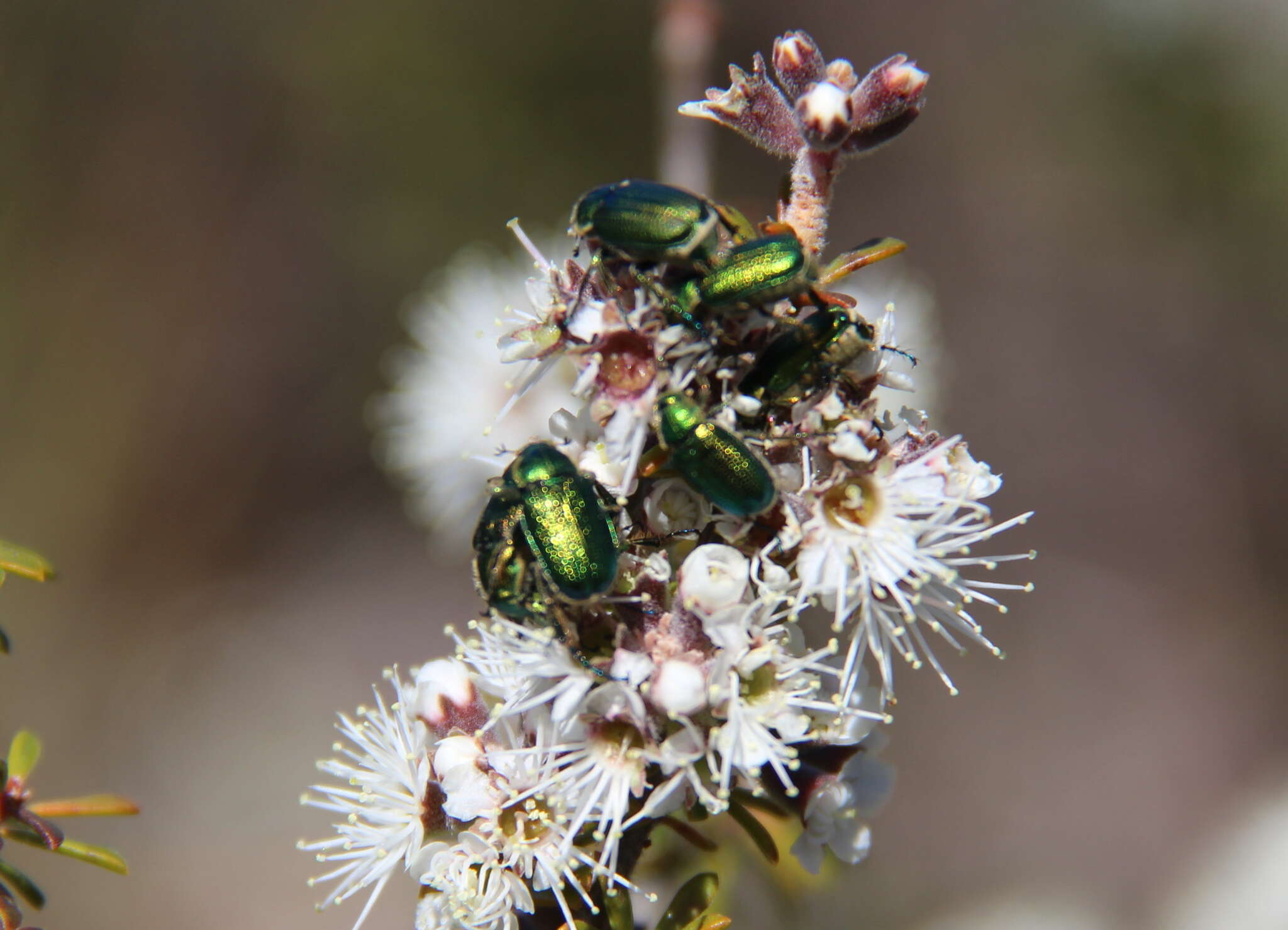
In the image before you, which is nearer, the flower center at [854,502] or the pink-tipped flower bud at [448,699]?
the flower center at [854,502]

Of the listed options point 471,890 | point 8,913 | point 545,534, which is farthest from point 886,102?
point 8,913

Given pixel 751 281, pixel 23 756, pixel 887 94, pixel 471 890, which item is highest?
pixel 887 94

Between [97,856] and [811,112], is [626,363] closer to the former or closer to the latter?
[811,112]

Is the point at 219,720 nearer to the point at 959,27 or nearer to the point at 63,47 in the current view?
the point at 63,47

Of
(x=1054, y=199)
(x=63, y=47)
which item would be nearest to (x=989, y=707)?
(x=1054, y=199)

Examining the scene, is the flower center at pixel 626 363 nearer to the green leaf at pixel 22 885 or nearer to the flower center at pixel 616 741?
the flower center at pixel 616 741

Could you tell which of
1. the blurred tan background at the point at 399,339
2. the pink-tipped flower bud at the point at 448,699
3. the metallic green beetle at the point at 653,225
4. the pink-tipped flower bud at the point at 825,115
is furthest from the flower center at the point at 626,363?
the blurred tan background at the point at 399,339
